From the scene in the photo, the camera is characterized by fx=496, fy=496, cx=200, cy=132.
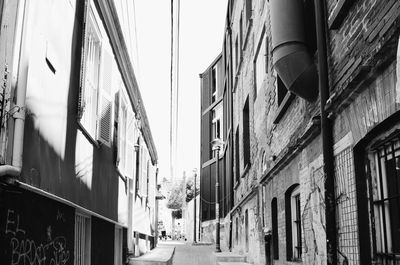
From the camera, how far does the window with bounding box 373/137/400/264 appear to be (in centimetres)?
412

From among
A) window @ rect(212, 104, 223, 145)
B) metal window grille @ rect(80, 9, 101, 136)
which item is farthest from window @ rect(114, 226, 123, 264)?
window @ rect(212, 104, 223, 145)

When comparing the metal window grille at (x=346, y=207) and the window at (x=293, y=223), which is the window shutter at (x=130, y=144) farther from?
the metal window grille at (x=346, y=207)

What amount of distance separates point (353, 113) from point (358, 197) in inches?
31.6

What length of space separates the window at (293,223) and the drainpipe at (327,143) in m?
2.46

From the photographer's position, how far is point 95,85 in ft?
25.8

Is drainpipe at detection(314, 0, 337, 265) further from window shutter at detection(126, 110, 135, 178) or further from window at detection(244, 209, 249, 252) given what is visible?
window at detection(244, 209, 249, 252)

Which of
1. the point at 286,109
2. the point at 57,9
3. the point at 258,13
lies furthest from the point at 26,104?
the point at 258,13

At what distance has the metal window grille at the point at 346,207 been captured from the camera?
A: 474cm

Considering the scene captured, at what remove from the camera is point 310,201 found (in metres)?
6.59

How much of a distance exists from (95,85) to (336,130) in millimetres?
4074

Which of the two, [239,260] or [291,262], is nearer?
[291,262]

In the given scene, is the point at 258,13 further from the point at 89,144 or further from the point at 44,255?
the point at 44,255

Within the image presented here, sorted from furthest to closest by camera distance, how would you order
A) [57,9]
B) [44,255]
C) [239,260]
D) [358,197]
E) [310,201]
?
1. [239,260]
2. [310,201]
3. [57,9]
4. [44,255]
5. [358,197]

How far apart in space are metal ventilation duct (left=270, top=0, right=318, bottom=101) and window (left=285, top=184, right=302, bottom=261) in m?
2.11
